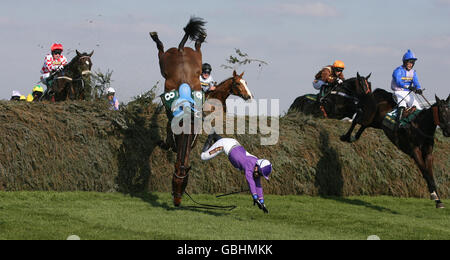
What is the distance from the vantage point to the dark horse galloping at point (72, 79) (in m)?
18.6

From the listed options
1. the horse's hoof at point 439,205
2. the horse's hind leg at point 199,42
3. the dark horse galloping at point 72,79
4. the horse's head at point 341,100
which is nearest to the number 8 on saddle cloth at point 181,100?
the horse's hind leg at point 199,42

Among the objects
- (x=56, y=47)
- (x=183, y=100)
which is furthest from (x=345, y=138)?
(x=56, y=47)

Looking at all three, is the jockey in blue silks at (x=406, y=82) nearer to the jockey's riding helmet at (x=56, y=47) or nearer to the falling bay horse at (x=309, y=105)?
the falling bay horse at (x=309, y=105)

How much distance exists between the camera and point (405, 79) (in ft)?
53.7

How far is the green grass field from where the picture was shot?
9.98 metres

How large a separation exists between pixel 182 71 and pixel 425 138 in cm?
593

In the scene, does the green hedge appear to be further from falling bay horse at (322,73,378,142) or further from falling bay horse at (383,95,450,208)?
falling bay horse at (383,95,450,208)

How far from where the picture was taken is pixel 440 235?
434 inches

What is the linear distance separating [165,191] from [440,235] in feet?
20.1

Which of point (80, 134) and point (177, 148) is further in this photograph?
point (80, 134)

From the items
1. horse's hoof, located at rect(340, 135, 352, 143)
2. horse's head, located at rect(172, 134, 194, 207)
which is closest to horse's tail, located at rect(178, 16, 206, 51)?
horse's head, located at rect(172, 134, 194, 207)

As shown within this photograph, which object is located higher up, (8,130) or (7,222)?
(8,130)
